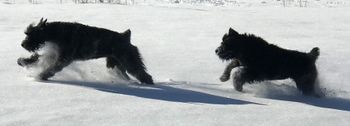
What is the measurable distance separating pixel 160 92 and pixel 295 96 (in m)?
1.70

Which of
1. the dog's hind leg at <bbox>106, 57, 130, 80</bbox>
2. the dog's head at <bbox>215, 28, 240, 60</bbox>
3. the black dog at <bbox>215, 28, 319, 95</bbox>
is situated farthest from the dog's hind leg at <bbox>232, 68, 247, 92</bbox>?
the dog's hind leg at <bbox>106, 57, 130, 80</bbox>

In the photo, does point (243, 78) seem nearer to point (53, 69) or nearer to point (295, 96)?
point (295, 96)

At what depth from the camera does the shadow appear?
6.82m

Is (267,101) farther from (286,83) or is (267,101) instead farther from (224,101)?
(286,83)

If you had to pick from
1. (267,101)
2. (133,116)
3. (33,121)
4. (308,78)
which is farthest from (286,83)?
(33,121)

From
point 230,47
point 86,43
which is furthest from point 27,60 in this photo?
point 230,47

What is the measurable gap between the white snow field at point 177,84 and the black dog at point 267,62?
0.19 meters

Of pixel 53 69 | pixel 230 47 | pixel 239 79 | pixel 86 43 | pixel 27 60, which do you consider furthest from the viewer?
pixel 27 60

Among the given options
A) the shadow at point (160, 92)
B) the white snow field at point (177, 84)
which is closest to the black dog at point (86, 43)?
the white snow field at point (177, 84)

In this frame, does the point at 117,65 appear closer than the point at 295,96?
No

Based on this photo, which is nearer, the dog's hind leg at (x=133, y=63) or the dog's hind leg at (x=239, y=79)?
the dog's hind leg at (x=239, y=79)

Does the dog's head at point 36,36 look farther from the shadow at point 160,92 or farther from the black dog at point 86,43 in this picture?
the shadow at point 160,92

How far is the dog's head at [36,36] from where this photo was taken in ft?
26.9

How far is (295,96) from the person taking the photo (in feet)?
25.7
